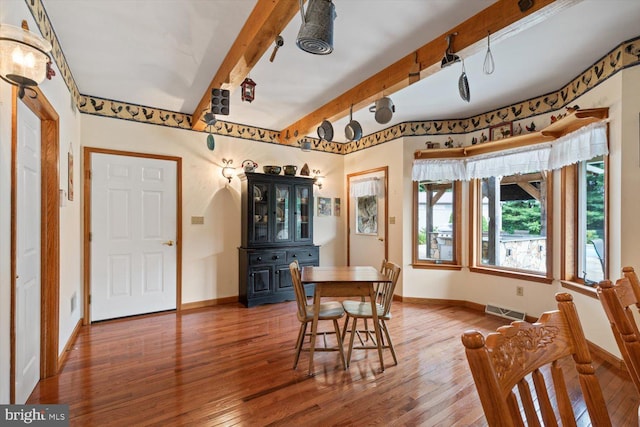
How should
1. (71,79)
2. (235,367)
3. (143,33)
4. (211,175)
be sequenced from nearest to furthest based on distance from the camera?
(143,33)
(235,367)
(71,79)
(211,175)

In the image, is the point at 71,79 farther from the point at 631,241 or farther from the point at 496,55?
the point at 631,241

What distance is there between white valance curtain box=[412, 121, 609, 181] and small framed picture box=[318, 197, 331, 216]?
5.37 feet

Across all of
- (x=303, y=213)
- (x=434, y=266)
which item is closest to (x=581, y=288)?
(x=434, y=266)

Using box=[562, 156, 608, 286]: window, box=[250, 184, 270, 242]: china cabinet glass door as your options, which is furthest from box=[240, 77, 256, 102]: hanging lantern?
box=[562, 156, 608, 286]: window

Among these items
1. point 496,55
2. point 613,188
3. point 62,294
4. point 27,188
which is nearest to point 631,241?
point 613,188

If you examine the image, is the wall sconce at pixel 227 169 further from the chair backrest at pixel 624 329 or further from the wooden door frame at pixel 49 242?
the chair backrest at pixel 624 329

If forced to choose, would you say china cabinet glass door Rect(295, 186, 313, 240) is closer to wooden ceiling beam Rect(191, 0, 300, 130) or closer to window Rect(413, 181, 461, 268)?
window Rect(413, 181, 461, 268)

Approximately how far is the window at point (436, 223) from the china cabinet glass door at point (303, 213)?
161 centimetres

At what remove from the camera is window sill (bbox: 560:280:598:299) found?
110 inches

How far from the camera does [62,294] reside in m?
2.71

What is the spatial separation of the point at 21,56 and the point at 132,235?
277cm

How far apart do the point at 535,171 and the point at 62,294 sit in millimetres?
4933

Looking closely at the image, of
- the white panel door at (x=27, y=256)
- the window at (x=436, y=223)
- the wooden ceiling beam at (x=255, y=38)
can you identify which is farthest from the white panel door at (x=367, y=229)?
the white panel door at (x=27, y=256)

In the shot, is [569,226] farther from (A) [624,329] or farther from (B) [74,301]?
(B) [74,301]
